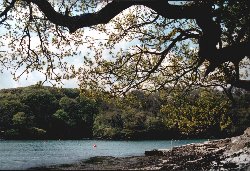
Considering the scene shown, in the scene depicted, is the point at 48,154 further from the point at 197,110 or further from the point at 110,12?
the point at 110,12

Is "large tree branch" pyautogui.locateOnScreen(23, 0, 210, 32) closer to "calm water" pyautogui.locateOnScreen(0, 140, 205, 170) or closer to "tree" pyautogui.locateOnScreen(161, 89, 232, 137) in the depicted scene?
"tree" pyautogui.locateOnScreen(161, 89, 232, 137)

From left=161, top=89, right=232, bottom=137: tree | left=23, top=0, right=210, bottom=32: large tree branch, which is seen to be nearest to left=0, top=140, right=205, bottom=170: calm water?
left=161, top=89, right=232, bottom=137: tree

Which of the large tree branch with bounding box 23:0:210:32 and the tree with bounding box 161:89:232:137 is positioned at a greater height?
the large tree branch with bounding box 23:0:210:32

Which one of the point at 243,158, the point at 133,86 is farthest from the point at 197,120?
the point at 133,86

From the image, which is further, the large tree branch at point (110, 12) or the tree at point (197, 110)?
the tree at point (197, 110)

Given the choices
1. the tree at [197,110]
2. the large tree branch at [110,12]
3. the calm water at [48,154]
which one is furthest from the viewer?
the calm water at [48,154]

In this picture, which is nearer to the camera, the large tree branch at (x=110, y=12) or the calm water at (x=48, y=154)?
the large tree branch at (x=110, y=12)

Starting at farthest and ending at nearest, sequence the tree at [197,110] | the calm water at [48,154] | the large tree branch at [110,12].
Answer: the calm water at [48,154] < the tree at [197,110] < the large tree branch at [110,12]

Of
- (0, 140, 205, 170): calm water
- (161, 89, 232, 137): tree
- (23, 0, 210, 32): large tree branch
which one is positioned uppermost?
(23, 0, 210, 32): large tree branch

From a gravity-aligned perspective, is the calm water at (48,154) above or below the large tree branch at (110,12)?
below

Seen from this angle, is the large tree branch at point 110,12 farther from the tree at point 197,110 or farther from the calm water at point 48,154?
the calm water at point 48,154

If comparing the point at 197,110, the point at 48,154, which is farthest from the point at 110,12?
the point at 48,154

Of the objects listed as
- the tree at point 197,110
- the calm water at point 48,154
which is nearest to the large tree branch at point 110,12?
the tree at point 197,110

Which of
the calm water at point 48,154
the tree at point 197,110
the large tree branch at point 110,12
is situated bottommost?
the calm water at point 48,154
